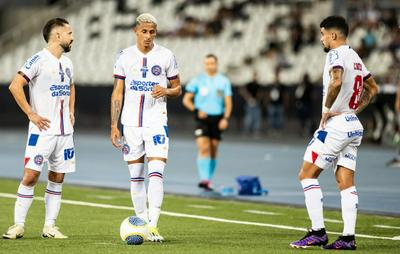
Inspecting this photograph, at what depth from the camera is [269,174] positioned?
23.9m

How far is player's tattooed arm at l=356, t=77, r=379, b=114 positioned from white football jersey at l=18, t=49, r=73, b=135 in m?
3.13

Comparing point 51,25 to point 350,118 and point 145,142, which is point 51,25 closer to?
point 145,142

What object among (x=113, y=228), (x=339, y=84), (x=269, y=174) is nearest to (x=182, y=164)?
(x=269, y=174)

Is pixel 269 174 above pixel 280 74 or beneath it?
beneath

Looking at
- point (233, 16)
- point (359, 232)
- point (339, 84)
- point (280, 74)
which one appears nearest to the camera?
point (339, 84)

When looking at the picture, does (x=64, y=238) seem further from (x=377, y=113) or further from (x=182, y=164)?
(x=377, y=113)

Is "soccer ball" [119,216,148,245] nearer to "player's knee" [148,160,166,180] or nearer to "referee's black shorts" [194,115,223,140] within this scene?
"player's knee" [148,160,166,180]

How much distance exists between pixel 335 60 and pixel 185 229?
331 cm

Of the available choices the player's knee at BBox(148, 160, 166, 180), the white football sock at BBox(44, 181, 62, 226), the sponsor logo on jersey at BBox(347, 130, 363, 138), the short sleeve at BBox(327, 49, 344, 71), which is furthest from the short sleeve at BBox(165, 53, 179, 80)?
the sponsor logo on jersey at BBox(347, 130, 363, 138)

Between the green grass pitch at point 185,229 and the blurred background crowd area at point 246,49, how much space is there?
17615 millimetres

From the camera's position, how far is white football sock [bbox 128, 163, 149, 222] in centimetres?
1310

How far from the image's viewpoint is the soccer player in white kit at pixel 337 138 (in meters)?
12.1

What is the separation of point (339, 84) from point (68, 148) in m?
3.04

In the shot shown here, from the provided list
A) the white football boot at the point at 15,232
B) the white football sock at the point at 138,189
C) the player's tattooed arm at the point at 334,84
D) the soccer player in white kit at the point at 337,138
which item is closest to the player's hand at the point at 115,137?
the white football sock at the point at 138,189
